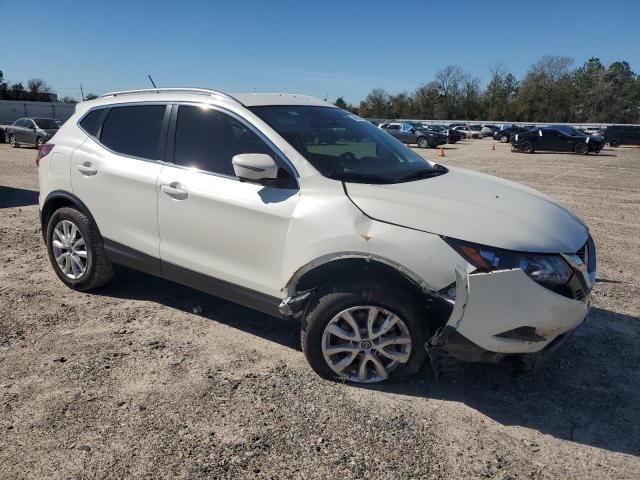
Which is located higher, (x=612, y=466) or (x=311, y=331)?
(x=311, y=331)

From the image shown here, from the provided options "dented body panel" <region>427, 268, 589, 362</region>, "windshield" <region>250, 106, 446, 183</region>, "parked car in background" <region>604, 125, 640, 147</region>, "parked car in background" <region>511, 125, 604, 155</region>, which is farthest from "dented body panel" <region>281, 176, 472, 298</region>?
"parked car in background" <region>604, 125, 640, 147</region>

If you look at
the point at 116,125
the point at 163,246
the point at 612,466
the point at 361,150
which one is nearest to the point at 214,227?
the point at 163,246

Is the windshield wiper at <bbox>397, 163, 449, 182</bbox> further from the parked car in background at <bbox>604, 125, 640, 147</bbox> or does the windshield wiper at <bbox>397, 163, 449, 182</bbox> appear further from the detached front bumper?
the parked car in background at <bbox>604, 125, 640, 147</bbox>

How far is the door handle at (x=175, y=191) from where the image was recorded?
3641mm

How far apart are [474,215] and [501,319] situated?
62cm

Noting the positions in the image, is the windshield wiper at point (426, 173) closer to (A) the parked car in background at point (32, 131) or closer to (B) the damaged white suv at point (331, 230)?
(B) the damaged white suv at point (331, 230)

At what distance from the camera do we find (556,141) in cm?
3086

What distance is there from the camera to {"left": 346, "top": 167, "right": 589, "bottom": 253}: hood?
2.81m

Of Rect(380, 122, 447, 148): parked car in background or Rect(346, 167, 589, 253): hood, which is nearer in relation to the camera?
Rect(346, 167, 589, 253): hood

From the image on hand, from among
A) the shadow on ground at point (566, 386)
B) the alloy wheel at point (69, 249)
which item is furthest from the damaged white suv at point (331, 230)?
the shadow on ground at point (566, 386)

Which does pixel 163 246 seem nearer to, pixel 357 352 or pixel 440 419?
pixel 357 352

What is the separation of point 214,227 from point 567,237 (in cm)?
231

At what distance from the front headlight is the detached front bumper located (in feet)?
0.25

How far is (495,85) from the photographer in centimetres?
10162
